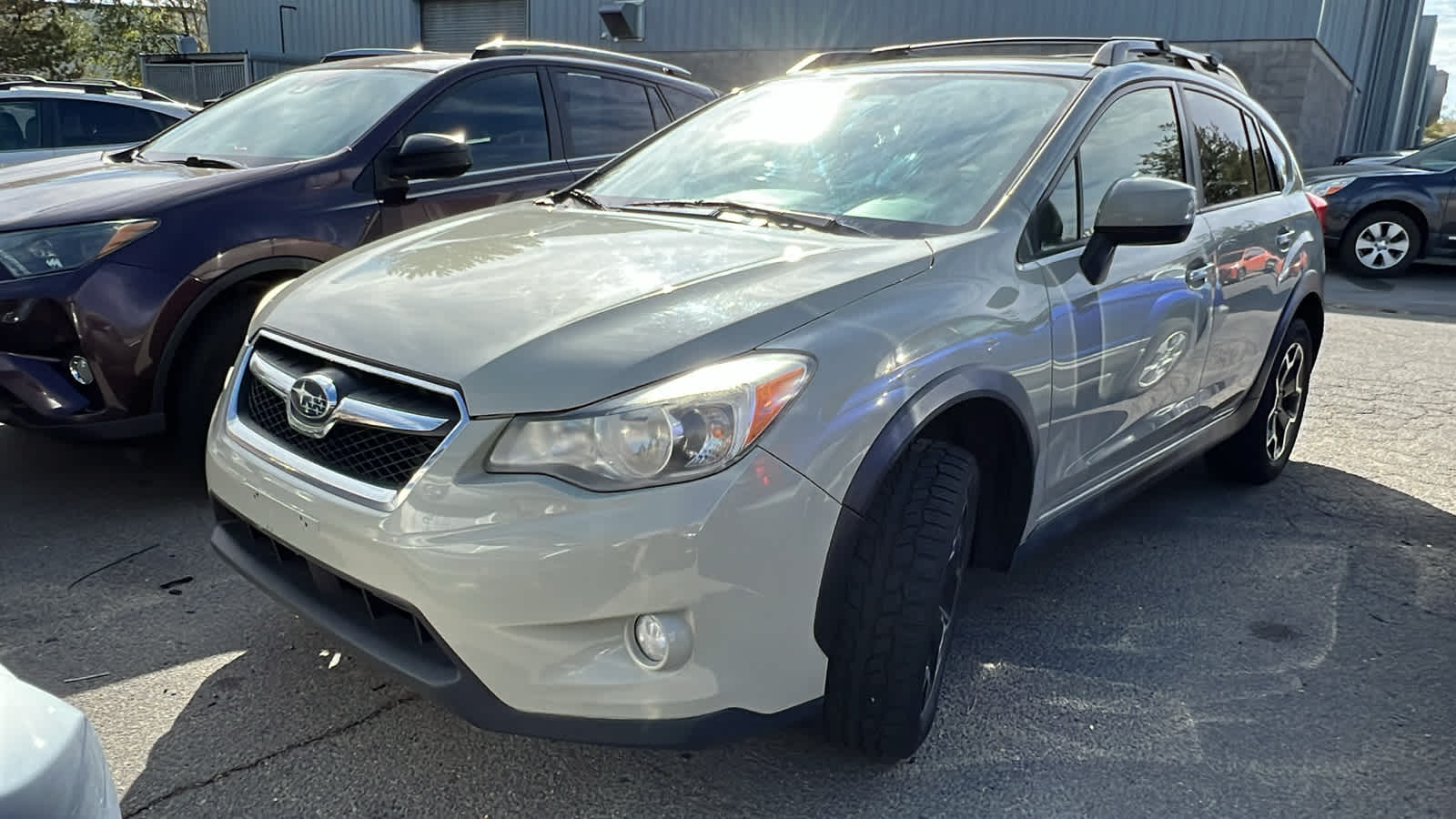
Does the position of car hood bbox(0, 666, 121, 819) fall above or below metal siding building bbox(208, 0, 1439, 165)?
below

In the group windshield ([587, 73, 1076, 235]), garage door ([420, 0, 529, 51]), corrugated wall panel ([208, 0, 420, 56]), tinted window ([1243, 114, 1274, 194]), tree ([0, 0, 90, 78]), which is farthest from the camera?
tree ([0, 0, 90, 78])

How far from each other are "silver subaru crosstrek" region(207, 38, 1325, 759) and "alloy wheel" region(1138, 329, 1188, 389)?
0.01m

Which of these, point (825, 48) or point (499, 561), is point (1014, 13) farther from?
point (499, 561)

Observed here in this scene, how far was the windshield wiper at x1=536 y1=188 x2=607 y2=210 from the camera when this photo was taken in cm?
336

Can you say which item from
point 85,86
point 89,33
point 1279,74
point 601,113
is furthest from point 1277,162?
point 89,33

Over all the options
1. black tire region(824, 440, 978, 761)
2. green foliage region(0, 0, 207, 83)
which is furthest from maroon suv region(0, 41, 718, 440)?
green foliage region(0, 0, 207, 83)

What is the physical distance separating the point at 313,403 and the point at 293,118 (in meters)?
2.78

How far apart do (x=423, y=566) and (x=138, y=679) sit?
126cm

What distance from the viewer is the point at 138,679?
271 centimetres

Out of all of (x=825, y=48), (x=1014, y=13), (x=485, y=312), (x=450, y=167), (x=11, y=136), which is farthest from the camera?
(x=825, y=48)

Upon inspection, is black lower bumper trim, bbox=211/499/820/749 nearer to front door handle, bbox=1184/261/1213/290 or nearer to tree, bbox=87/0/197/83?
front door handle, bbox=1184/261/1213/290

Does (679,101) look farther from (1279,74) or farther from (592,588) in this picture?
(1279,74)

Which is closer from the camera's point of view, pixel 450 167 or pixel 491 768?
pixel 491 768

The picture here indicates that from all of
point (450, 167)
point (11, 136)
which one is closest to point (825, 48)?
point (11, 136)
